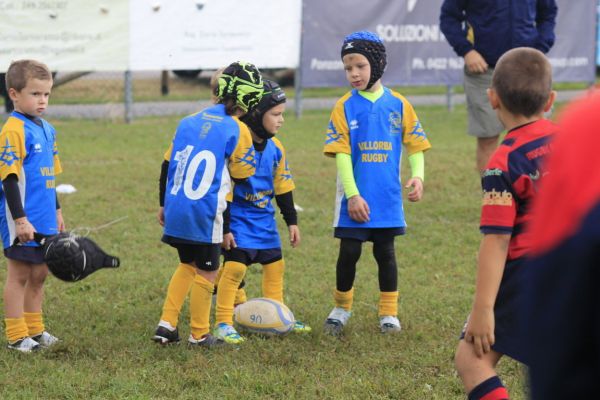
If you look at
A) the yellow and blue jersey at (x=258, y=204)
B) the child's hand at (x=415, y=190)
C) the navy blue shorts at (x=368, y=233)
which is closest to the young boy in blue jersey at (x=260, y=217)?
the yellow and blue jersey at (x=258, y=204)

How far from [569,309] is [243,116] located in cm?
403

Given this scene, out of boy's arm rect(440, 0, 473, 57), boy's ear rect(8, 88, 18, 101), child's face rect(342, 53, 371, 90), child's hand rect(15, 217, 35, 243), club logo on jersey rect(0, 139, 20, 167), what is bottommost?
child's hand rect(15, 217, 35, 243)

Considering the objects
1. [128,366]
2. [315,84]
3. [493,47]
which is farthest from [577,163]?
[315,84]

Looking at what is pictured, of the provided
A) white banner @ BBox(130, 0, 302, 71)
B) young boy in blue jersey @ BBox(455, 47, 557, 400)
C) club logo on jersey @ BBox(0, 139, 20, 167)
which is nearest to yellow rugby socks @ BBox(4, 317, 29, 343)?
club logo on jersey @ BBox(0, 139, 20, 167)

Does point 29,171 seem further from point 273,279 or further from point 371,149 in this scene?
point 371,149

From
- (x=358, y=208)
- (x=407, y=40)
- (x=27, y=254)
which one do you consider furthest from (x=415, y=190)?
(x=407, y=40)

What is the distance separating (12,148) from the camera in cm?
472

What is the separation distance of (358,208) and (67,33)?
8.62 m

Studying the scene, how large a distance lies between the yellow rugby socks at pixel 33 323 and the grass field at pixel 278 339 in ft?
0.54

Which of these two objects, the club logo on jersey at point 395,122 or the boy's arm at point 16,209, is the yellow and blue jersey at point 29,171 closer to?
the boy's arm at point 16,209

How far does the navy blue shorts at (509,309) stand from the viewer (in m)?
3.26

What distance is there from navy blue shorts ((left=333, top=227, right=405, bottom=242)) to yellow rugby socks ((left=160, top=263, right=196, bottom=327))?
860mm

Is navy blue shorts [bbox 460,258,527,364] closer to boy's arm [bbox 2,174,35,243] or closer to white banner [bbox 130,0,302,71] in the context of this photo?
boy's arm [bbox 2,174,35,243]

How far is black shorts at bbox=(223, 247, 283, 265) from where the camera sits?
528cm
